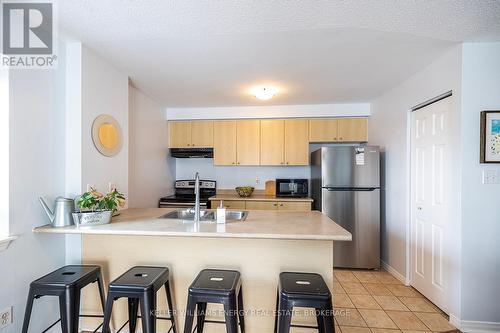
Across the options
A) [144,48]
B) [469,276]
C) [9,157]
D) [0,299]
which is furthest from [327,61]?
[0,299]

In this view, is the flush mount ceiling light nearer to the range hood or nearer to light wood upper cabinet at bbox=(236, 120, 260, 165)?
light wood upper cabinet at bbox=(236, 120, 260, 165)

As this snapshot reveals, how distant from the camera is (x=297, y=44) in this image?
189 cm

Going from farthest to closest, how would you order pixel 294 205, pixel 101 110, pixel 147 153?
pixel 294 205
pixel 147 153
pixel 101 110

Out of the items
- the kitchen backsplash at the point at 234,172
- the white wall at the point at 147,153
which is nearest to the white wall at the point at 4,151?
the white wall at the point at 147,153

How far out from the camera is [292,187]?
3.82m

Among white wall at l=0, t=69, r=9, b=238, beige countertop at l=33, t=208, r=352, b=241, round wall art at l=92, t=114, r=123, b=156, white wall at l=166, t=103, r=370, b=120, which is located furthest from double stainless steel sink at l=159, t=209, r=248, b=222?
white wall at l=166, t=103, r=370, b=120

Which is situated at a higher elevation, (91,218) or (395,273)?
(91,218)

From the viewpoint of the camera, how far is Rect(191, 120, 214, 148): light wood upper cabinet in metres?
3.90

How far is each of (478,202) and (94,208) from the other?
2925 millimetres

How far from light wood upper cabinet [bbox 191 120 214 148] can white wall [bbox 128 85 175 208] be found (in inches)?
18.0

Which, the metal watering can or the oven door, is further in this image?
the oven door

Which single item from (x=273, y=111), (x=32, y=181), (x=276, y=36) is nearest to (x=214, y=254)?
(x=32, y=181)

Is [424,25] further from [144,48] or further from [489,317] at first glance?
[489,317]

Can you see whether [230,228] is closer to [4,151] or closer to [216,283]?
[216,283]
